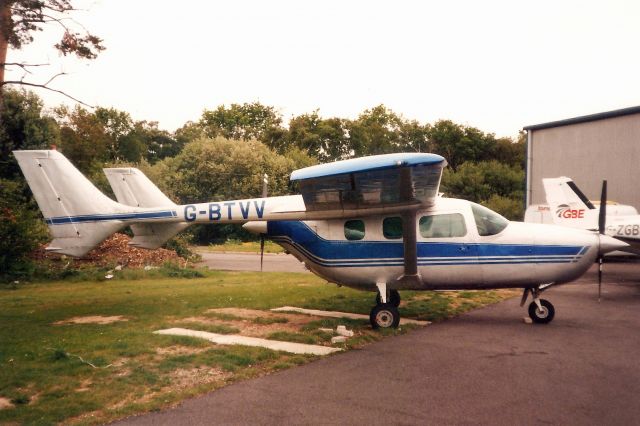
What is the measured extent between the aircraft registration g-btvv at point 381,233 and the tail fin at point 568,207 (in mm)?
10412

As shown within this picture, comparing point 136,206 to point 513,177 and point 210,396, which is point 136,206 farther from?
point 513,177

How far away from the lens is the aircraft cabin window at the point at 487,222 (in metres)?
9.98

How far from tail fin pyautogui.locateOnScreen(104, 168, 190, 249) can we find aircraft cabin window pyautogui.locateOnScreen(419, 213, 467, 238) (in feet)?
17.8

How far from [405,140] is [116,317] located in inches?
1926

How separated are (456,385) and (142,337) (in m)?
5.41

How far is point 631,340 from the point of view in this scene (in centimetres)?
861

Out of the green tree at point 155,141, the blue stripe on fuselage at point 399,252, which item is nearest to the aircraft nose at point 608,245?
the blue stripe on fuselage at point 399,252

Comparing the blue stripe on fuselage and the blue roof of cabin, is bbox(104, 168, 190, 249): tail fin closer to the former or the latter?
the blue stripe on fuselage

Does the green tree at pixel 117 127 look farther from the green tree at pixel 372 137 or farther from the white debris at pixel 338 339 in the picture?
the white debris at pixel 338 339

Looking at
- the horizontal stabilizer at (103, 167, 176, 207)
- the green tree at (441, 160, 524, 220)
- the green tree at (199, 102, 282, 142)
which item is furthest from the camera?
the green tree at (199, 102, 282, 142)

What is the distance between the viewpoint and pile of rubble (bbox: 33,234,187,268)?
2094 cm

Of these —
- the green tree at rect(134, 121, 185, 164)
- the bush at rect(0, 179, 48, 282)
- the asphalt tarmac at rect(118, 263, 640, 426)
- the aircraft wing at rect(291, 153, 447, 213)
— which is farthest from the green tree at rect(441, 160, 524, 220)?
the green tree at rect(134, 121, 185, 164)

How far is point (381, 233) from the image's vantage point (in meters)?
10.1

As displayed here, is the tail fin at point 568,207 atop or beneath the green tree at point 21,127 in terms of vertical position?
beneath
